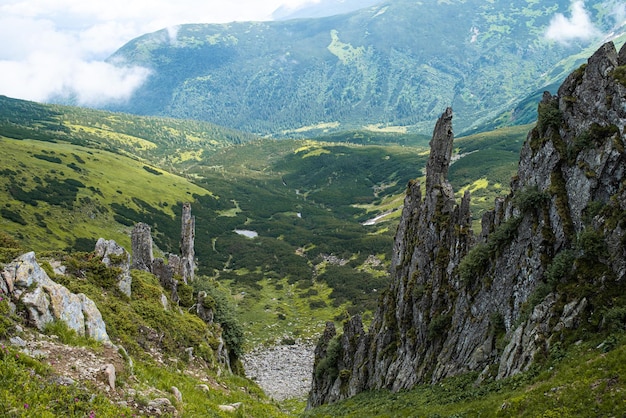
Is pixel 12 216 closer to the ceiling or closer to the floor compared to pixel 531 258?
closer to the floor

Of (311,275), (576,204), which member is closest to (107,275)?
(576,204)

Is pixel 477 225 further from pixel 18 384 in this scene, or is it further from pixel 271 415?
pixel 18 384

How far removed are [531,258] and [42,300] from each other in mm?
27072

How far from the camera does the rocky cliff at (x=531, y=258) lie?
910 inches

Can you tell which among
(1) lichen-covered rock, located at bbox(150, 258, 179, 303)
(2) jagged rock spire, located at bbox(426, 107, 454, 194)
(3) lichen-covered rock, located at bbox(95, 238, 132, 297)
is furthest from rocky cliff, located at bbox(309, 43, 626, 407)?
(3) lichen-covered rock, located at bbox(95, 238, 132, 297)

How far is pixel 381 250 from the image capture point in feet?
535

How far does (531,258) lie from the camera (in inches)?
1094

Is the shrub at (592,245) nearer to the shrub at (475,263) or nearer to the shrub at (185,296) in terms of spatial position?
the shrub at (475,263)

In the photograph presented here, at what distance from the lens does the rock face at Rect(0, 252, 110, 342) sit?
1914cm

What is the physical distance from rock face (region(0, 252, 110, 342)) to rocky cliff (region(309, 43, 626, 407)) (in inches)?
886

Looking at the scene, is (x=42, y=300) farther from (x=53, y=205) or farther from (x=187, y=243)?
(x=53, y=205)

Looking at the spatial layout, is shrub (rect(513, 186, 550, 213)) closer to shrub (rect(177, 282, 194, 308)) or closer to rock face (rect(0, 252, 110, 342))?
rock face (rect(0, 252, 110, 342))

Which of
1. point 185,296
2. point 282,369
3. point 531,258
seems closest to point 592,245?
point 531,258

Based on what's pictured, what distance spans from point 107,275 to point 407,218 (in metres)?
31.9
